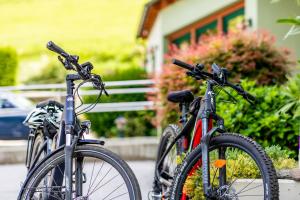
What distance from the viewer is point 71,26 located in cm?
4816

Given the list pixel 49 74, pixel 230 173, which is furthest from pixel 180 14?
pixel 49 74

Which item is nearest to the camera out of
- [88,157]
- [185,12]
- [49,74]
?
[88,157]

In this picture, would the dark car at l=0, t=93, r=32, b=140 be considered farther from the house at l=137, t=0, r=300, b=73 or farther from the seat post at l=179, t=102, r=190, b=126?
the seat post at l=179, t=102, r=190, b=126

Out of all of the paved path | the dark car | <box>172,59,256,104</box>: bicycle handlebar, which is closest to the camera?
<box>172,59,256,104</box>: bicycle handlebar

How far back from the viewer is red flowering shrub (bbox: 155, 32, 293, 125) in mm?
10430

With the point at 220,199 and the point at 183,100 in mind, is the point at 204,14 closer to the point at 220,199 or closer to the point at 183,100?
the point at 183,100

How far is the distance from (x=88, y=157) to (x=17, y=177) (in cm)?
564

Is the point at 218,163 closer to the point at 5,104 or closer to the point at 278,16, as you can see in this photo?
the point at 278,16

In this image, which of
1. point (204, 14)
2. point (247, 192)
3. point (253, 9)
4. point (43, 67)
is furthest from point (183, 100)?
point (43, 67)

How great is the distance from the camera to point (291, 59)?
11.4 metres

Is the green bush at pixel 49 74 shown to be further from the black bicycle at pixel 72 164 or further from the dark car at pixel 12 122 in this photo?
the black bicycle at pixel 72 164

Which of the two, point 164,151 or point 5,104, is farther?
point 5,104

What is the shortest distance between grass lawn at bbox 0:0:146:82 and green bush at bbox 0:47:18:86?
625 inches

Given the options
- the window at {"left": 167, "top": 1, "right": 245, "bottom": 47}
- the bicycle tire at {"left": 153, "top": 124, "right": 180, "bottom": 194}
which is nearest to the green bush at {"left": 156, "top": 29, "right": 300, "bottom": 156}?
the window at {"left": 167, "top": 1, "right": 245, "bottom": 47}
